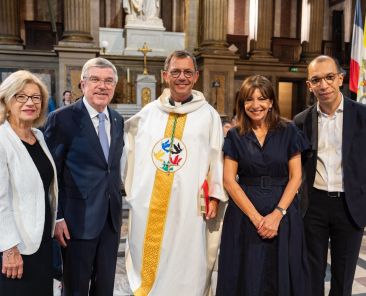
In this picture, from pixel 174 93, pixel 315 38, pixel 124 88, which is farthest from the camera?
pixel 315 38

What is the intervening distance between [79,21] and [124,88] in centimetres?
229

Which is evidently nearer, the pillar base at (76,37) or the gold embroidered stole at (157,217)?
the gold embroidered stole at (157,217)

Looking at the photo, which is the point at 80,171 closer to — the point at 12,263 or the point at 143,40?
the point at 12,263

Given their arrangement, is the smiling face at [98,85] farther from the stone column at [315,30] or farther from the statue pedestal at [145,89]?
the stone column at [315,30]

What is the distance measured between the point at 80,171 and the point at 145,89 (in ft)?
27.7

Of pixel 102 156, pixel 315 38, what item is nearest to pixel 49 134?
pixel 102 156

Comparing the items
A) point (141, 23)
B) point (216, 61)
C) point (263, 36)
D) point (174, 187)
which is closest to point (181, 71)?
point (174, 187)

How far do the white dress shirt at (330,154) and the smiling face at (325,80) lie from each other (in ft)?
0.39

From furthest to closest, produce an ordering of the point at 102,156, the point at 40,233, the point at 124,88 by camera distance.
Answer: the point at 124,88, the point at 102,156, the point at 40,233

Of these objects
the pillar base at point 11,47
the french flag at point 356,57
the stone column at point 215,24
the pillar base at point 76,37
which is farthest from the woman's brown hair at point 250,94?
the pillar base at point 11,47

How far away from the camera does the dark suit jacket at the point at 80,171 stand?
2.44 metres

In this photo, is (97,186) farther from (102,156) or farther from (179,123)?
(179,123)

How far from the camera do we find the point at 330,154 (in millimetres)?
2602

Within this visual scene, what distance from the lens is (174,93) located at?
269 centimetres
